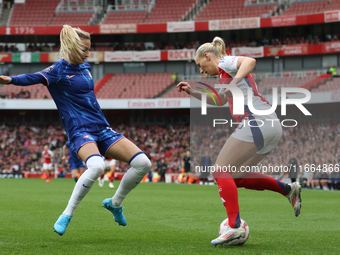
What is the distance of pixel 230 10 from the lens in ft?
126

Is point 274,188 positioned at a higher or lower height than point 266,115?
lower

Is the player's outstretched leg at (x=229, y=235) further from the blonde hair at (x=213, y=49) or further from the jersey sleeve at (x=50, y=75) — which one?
the jersey sleeve at (x=50, y=75)

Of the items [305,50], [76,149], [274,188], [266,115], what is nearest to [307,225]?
[274,188]

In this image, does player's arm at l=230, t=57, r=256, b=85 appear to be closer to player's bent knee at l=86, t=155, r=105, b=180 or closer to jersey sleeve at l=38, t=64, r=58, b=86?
player's bent knee at l=86, t=155, r=105, b=180

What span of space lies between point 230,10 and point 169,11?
5475 millimetres

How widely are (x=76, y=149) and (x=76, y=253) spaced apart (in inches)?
49.1

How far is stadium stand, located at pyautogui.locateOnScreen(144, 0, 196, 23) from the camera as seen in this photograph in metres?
39.7

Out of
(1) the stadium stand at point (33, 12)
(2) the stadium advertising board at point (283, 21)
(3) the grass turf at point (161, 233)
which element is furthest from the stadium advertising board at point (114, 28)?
(3) the grass turf at point (161, 233)

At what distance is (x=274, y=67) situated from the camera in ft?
122

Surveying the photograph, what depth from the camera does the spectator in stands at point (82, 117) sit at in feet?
16.2

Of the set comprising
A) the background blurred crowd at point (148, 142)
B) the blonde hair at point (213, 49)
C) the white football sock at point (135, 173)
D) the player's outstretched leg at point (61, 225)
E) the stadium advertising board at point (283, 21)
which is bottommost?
the background blurred crowd at point (148, 142)

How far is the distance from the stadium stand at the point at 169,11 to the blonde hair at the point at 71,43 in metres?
35.3

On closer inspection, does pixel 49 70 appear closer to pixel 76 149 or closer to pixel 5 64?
pixel 76 149

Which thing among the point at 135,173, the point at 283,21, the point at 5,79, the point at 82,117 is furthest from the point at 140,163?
the point at 283,21
